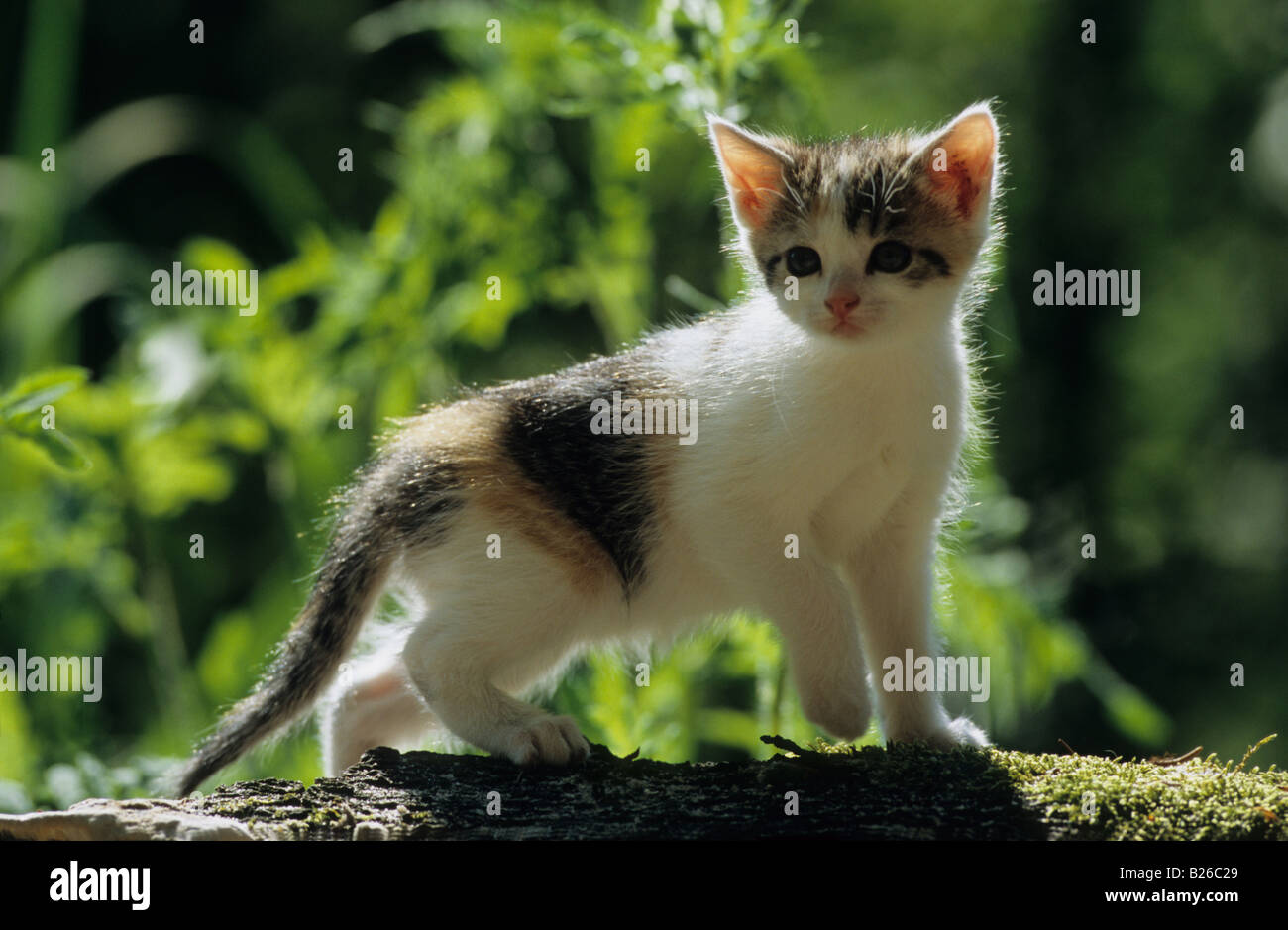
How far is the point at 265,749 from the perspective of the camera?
4.51m

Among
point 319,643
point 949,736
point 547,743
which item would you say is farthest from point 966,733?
point 319,643

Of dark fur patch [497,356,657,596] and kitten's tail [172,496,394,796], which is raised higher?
dark fur patch [497,356,657,596]

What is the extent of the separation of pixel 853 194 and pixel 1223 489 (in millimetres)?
5884

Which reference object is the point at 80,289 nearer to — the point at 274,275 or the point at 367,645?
the point at 274,275

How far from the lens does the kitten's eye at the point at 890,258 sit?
141 inches

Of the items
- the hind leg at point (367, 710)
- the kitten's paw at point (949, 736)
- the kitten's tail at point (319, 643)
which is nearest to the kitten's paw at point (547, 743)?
the hind leg at point (367, 710)

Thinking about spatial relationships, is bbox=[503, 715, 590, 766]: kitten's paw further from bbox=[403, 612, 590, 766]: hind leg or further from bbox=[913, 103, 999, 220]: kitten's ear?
bbox=[913, 103, 999, 220]: kitten's ear

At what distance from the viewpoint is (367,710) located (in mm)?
4035

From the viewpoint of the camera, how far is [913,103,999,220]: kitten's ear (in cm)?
362

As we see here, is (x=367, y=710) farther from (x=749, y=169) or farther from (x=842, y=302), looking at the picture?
(x=749, y=169)

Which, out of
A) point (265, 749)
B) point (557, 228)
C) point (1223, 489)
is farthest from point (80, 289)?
point (1223, 489)

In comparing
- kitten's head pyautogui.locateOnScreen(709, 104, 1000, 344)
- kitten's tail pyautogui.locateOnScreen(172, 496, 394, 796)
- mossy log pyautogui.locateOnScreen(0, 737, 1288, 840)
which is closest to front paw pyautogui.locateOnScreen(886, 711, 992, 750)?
mossy log pyautogui.locateOnScreen(0, 737, 1288, 840)

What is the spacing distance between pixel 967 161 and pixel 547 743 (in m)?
2.07

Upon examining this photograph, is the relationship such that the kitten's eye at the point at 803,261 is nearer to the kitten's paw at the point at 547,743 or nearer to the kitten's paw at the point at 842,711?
A: the kitten's paw at the point at 842,711
